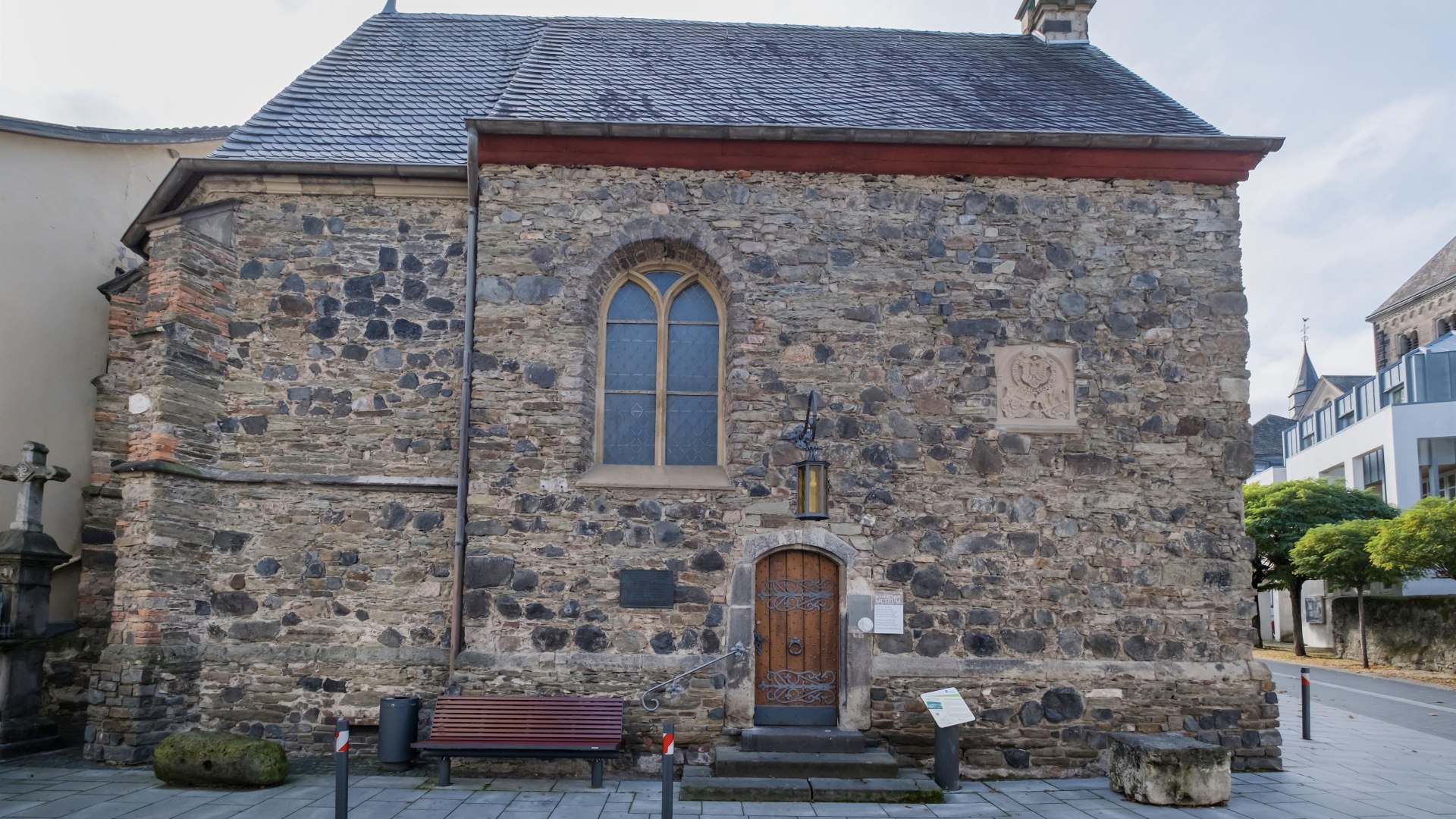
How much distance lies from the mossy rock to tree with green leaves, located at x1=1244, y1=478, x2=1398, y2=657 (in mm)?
23646

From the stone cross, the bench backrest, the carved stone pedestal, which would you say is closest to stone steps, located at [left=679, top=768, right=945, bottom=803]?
the bench backrest

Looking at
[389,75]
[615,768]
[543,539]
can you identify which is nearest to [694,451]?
[543,539]

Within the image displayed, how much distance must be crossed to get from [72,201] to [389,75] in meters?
4.11

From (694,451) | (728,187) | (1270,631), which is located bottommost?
(1270,631)

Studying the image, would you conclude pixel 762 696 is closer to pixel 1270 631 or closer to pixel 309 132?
pixel 309 132

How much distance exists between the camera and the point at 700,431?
914 centimetres

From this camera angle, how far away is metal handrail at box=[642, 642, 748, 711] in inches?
328

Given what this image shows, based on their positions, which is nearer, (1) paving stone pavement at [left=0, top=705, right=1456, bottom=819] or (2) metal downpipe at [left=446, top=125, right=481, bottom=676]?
(1) paving stone pavement at [left=0, top=705, right=1456, bottom=819]

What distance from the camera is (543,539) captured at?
859 cm

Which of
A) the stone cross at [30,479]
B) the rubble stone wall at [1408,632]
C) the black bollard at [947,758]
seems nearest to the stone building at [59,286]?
the stone cross at [30,479]

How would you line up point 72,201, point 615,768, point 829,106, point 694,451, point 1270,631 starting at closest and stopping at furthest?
point 615,768, point 694,451, point 829,106, point 72,201, point 1270,631

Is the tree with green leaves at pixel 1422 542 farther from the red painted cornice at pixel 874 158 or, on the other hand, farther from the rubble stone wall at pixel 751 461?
the red painted cornice at pixel 874 158

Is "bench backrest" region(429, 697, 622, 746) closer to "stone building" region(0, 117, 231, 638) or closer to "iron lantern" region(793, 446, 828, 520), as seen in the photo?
"iron lantern" region(793, 446, 828, 520)

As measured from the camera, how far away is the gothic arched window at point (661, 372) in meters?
9.11
